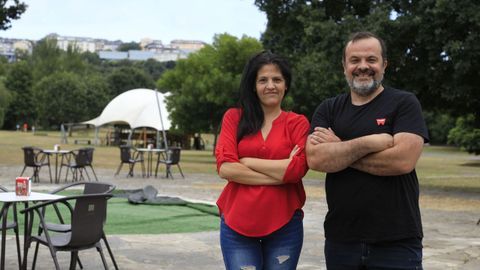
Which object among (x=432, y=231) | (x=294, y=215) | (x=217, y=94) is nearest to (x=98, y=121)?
(x=217, y=94)

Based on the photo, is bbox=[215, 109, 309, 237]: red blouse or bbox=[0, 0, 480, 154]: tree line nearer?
bbox=[215, 109, 309, 237]: red blouse

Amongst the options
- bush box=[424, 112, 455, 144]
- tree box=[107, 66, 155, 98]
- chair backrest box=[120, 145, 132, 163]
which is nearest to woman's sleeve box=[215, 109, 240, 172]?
chair backrest box=[120, 145, 132, 163]

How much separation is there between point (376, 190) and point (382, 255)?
0.30m

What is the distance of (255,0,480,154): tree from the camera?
1466 cm

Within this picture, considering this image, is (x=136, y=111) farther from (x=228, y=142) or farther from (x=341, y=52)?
(x=228, y=142)

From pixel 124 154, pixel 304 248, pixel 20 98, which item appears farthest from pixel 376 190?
pixel 20 98

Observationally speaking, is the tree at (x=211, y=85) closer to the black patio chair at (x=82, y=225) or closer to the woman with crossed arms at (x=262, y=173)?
the black patio chair at (x=82, y=225)

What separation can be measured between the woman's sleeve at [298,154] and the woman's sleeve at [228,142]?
30cm

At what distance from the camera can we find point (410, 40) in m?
16.2

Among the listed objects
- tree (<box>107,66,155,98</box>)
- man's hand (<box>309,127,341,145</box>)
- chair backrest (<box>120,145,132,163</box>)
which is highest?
tree (<box>107,66,155,98</box>)

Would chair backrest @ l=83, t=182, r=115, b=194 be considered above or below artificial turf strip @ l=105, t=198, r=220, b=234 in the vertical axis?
above

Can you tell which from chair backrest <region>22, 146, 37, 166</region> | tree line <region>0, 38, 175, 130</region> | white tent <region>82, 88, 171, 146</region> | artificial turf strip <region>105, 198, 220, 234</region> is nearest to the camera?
artificial turf strip <region>105, 198, 220, 234</region>

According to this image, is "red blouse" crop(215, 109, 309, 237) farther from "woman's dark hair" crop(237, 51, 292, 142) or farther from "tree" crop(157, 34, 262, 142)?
"tree" crop(157, 34, 262, 142)

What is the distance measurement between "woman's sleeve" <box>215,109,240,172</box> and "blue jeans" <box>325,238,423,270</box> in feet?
2.58
